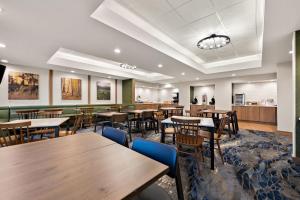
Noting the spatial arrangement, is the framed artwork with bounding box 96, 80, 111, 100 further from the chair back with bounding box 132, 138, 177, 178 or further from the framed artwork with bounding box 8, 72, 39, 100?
the chair back with bounding box 132, 138, 177, 178

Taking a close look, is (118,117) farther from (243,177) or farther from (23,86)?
(23,86)

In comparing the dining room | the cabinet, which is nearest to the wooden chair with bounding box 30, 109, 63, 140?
the dining room

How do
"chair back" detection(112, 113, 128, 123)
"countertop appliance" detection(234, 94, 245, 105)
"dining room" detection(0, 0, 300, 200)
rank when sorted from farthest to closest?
"countertop appliance" detection(234, 94, 245, 105) < "chair back" detection(112, 113, 128, 123) < "dining room" detection(0, 0, 300, 200)

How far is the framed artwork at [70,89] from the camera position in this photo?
5930 millimetres

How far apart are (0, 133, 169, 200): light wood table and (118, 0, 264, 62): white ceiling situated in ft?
8.30

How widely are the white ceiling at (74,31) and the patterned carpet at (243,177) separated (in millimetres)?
2563

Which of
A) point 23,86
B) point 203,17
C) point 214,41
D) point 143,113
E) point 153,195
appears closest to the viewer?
point 153,195

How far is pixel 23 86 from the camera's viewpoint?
4.96 metres

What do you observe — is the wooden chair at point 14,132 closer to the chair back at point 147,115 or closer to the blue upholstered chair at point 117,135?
the blue upholstered chair at point 117,135

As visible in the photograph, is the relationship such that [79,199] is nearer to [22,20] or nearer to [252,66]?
[22,20]

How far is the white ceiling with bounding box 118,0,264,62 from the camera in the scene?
2.35m

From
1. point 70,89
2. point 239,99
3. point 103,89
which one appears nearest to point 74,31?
point 70,89

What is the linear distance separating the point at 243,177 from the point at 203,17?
3.02 meters

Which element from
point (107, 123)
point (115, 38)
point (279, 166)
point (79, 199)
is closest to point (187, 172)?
point (279, 166)
